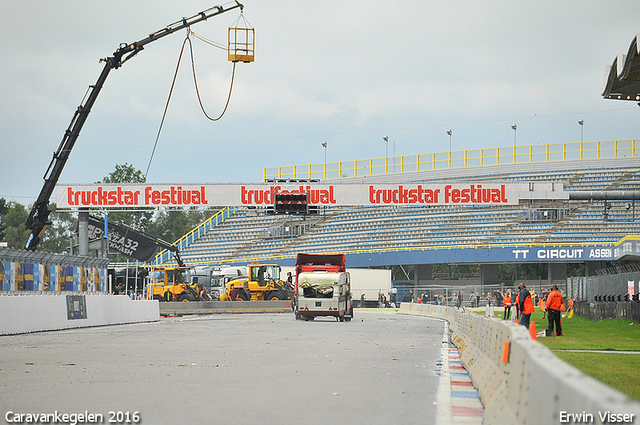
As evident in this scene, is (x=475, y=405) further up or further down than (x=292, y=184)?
further down

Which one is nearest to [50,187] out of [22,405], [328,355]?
[328,355]

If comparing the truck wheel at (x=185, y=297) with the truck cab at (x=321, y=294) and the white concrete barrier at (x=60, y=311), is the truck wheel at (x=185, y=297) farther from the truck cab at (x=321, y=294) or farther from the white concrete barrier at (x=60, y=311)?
the white concrete barrier at (x=60, y=311)

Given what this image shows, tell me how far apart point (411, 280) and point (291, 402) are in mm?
60013

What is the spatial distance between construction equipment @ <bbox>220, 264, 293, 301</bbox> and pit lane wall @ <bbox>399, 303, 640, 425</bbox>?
38.5 m

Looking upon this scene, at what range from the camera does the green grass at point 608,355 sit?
11.1 m

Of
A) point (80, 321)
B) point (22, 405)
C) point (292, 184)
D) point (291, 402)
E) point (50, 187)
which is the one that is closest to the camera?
point (22, 405)

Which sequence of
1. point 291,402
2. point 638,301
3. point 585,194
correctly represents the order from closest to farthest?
point 291,402 < point 638,301 < point 585,194

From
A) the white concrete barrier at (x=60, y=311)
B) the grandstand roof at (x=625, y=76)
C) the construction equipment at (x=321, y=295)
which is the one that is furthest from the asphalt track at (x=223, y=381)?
the construction equipment at (x=321, y=295)

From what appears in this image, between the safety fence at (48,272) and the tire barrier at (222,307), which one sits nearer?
the safety fence at (48,272)

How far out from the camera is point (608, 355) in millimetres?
15797

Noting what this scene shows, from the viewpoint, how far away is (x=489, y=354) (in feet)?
30.6

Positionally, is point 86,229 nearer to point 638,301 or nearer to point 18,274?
point 18,274

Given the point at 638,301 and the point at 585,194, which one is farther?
the point at 585,194

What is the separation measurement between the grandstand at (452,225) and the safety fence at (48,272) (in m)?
28.7
